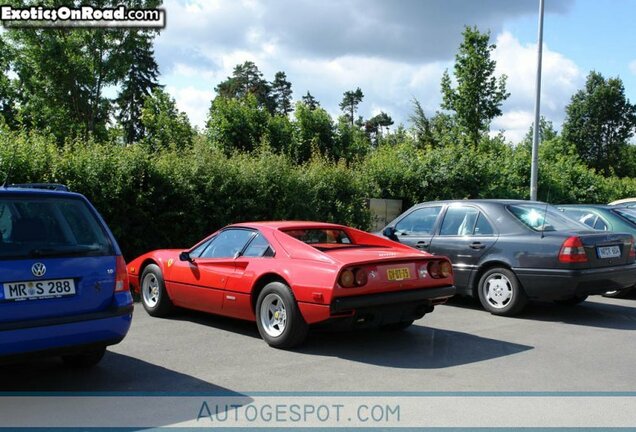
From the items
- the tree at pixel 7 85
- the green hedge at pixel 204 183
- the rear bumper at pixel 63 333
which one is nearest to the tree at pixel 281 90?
the tree at pixel 7 85

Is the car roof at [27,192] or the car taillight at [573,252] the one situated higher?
the car roof at [27,192]

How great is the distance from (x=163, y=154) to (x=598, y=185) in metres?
20.5

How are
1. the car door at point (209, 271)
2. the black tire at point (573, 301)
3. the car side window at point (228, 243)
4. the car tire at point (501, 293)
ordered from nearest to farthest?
the car door at point (209, 271)
the car side window at point (228, 243)
the car tire at point (501, 293)
the black tire at point (573, 301)

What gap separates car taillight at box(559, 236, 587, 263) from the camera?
8008mm

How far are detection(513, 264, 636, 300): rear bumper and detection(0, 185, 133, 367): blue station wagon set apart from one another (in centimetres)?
529

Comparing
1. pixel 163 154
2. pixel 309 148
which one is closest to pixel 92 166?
pixel 163 154

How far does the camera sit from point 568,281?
7957mm

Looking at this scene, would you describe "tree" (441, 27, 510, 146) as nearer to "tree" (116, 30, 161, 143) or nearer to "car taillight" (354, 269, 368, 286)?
"car taillight" (354, 269, 368, 286)

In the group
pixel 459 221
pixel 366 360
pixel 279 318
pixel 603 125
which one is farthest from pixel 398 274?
pixel 603 125

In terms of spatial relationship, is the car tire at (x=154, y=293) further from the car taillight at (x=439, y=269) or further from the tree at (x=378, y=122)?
the tree at (x=378, y=122)

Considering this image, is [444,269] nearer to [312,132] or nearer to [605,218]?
[605,218]

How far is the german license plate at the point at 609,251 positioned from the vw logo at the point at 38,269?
6.73m

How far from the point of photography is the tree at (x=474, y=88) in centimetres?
2575

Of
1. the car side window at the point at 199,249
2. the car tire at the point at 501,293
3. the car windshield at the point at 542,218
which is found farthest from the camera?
the car windshield at the point at 542,218
